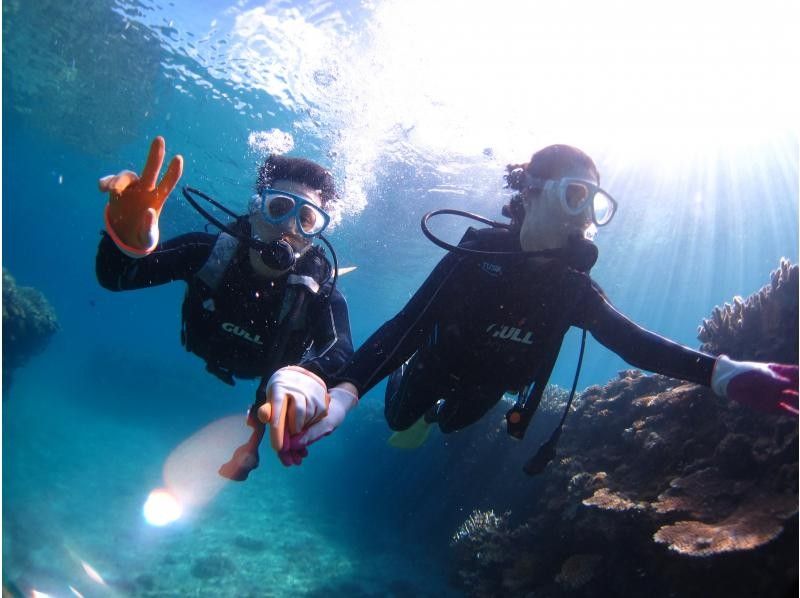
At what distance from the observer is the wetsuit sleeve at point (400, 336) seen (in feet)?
9.43

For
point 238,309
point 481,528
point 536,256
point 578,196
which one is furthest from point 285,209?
point 481,528

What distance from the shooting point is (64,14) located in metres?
14.2

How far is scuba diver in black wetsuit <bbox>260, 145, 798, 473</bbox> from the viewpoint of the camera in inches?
121

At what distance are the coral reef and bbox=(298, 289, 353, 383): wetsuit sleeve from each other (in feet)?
14.1

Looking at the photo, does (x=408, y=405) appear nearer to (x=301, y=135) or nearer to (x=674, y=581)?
(x=674, y=581)

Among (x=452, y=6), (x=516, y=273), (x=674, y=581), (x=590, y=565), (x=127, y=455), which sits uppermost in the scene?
(x=452, y=6)

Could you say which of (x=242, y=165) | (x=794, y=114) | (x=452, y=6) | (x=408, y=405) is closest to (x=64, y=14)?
(x=242, y=165)

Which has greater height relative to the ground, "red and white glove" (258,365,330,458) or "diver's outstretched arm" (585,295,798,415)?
"diver's outstretched arm" (585,295,798,415)

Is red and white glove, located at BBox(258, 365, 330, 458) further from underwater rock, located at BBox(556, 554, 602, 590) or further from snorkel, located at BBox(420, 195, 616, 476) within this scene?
underwater rock, located at BBox(556, 554, 602, 590)

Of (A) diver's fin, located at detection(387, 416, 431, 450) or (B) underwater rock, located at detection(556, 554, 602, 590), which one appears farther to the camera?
(A) diver's fin, located at detection(387, 416, 431, 450)

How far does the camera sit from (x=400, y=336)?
3.20 meters

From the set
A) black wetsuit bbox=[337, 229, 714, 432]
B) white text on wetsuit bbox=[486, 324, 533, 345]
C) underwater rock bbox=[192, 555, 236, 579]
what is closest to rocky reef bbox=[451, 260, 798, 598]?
black wetsuit bbox=[337, 229, 714, 432]

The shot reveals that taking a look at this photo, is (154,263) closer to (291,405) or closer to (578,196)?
(291,405)

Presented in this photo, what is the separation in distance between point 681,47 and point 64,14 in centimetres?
1897
